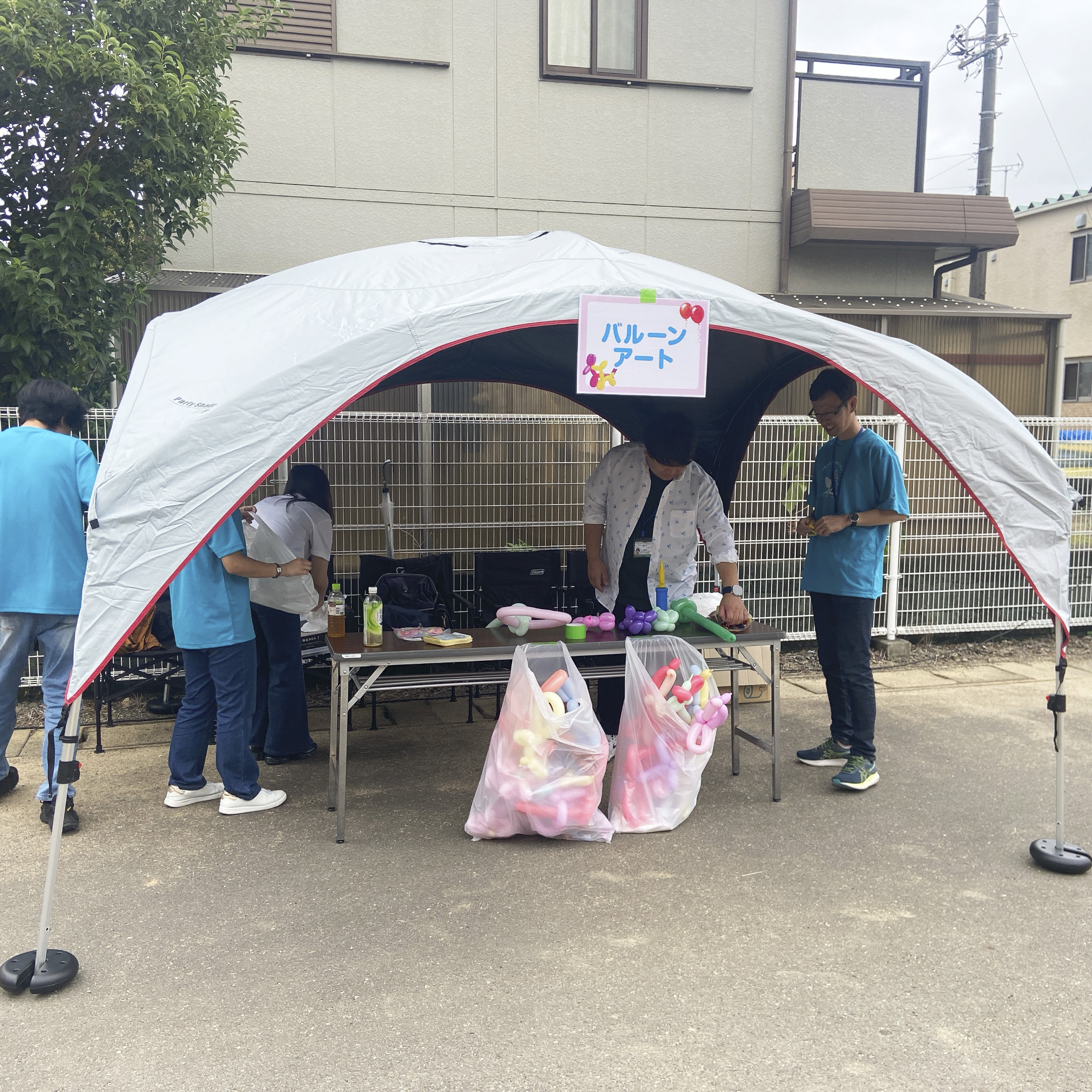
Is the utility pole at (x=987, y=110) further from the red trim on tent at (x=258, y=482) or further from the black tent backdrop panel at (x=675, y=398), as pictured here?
the red trim on tent at (x=258, y=482)

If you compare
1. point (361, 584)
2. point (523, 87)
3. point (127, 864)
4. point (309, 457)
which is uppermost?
point (523, 87)

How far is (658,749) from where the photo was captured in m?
4.12

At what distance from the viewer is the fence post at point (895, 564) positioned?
7391 mm

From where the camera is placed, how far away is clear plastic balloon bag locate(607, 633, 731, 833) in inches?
162

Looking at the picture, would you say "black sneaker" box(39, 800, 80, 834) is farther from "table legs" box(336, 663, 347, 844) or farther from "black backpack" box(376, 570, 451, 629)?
"black backpack" box(376, 570, 451, 629)

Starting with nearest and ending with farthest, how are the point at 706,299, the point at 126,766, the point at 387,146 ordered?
the point at 706,299 → the point at 126,766 → the point at 387,146

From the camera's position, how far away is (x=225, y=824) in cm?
423

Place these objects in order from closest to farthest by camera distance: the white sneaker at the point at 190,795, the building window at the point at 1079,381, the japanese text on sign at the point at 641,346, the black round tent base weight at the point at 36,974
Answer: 1. the black round tent base weight at the point at 36,974
2. the japanese text on sign at the point at 641,346
3. the white sneaker at the point at 190,795
4. the building window at the point at 1079,381

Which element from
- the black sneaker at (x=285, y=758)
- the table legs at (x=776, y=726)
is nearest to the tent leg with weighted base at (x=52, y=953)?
the black sneaker at (x=285, y=758)

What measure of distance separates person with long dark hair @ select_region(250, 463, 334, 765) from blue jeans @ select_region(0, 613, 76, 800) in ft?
3.05

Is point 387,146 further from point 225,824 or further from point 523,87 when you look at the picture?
point 225,824

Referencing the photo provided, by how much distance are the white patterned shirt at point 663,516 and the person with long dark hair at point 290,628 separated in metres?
1.47

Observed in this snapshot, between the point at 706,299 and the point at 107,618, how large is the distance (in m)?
2.59

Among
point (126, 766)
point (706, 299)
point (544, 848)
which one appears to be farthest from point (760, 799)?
point (126, 766)
